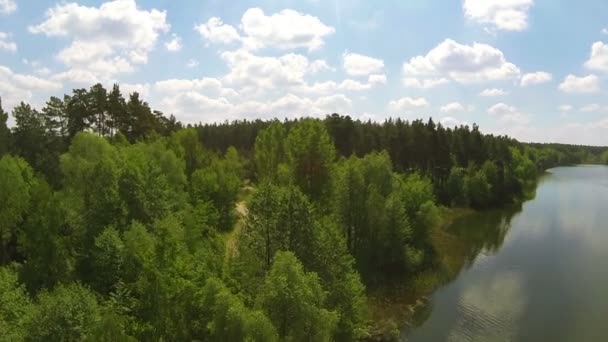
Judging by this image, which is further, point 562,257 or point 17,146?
point 562,257

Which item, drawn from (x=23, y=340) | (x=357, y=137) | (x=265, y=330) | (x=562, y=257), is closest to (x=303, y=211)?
(x=265, y=330)

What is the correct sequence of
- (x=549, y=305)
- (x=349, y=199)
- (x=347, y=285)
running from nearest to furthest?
(x=347, y=285) → (x=549, y=305) → (x=349, y=199)

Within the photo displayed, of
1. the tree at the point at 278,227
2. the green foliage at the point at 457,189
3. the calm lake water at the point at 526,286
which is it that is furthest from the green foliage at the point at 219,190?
the green foliage at the point at 457,189

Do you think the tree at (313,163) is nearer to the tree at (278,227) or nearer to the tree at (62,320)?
the tree at (278,227)

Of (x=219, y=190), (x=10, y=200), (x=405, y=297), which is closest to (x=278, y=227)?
(x=405, y=297)

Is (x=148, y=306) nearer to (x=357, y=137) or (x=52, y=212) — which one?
(x=52, y=212)

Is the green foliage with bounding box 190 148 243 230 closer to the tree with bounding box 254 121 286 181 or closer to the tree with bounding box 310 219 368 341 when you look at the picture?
the tree with bounding box 254 121 286 181
